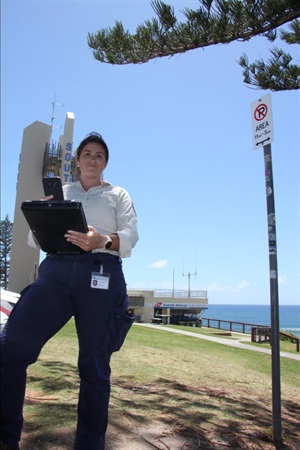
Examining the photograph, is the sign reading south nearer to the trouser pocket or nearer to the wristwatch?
the wristwatch

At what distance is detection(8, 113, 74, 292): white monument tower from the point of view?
24656mm

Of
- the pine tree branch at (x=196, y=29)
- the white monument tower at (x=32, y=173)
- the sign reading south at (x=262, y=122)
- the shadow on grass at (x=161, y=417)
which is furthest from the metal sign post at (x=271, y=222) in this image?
the white monument tower at (x=32, y=173)

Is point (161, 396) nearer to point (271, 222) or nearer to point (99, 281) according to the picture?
point (271, 222)

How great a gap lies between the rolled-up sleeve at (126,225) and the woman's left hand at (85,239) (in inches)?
6.7

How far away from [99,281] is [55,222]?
40 centimetres

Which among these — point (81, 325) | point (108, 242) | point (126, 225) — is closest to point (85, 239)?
point (108, 242)

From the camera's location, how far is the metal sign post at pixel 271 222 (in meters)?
3.14

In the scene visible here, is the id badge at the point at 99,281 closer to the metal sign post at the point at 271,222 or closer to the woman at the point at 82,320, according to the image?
the woman at the point at 82,320

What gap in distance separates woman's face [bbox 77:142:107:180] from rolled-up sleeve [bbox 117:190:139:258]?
230 mm

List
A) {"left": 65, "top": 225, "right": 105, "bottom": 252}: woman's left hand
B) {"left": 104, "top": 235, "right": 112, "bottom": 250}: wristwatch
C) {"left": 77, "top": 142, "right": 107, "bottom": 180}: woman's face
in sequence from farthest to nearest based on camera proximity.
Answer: {"left": 77, "top": 142, "right": 107, "bottom": 180}: woman's face → {"left": 104, "top": 235, "right": 112, "bottom": 250}: wristwatch → {"left": 65, "top": 225, "right": 105, "bottom": 252}: woman's left hand

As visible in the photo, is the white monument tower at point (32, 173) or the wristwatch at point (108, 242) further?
the white monument tower at point (32, 173)

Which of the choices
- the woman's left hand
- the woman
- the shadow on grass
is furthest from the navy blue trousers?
the shadow on grass

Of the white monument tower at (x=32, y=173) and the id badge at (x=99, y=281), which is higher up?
the white monument tower at (x=32, y=173)

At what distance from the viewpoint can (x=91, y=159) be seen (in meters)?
2.55
